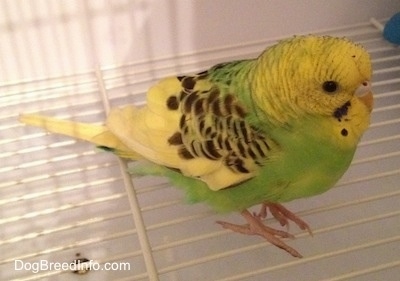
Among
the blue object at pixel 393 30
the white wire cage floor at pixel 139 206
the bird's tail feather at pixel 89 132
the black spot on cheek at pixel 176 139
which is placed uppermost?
the black spot on cheek at pixel 176 139

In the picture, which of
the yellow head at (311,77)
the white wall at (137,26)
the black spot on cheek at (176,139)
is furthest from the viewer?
the white wall at (137,26)

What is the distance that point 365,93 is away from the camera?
2.08 feet

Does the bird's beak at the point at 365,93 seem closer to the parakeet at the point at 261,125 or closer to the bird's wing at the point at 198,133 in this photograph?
the parakeet at the point at 261,125

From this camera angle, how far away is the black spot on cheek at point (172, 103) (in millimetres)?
738

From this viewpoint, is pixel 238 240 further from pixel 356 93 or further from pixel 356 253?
pixel 356 93

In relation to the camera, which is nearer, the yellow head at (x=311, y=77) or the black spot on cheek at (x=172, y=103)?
the yellow head at (x=311, y=77)

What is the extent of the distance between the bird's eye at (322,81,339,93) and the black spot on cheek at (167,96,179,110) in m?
0.19

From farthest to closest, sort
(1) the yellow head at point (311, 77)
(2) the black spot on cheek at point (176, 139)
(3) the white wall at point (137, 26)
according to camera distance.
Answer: (3) the white wall at point (137, 26) < (2) the black spot on cheek at point (176, 139) < (1) the yellow head at point (311, 77)

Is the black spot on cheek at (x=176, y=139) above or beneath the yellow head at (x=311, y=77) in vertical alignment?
beneath

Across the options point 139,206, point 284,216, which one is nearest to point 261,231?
point 284,216

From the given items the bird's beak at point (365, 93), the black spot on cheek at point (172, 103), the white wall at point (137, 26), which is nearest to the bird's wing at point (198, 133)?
the black spot on cheek at point (172, 103)

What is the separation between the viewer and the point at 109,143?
2.66ft

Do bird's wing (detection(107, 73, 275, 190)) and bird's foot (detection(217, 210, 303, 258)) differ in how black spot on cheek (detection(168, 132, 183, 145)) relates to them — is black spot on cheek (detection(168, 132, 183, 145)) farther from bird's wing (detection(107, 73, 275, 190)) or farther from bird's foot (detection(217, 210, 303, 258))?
bird's foot (detection(217, 210, 303, 258))

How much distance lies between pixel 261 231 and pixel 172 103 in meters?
0.19
